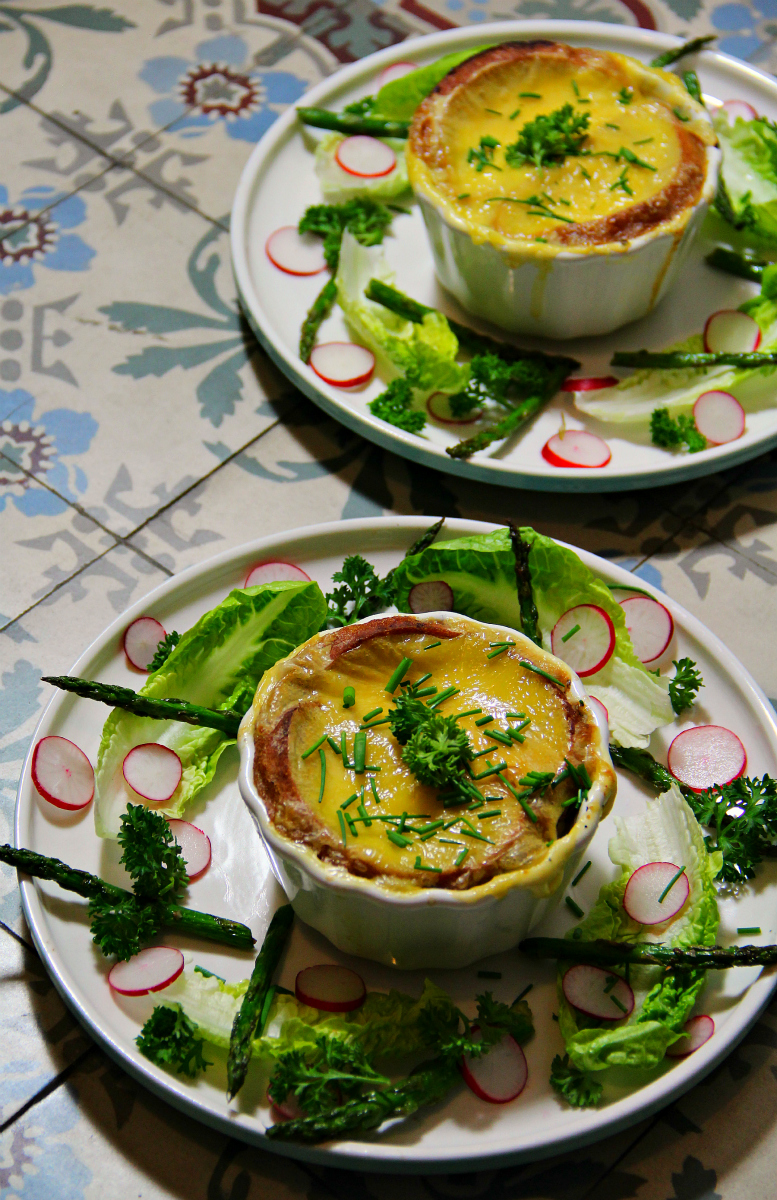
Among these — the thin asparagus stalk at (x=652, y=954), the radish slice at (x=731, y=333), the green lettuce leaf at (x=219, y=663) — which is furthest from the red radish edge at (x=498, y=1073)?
the radish slice at (x=731, y=333)

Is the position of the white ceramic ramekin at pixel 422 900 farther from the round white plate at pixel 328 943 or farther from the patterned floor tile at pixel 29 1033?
the patterned floor tile at pixel 29 1033

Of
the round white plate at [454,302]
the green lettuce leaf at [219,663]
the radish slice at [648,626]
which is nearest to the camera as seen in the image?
the green lettuce leaf at [219,663]

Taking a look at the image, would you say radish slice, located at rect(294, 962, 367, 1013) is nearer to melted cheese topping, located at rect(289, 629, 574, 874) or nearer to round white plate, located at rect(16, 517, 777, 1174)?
round white plate, located at rect(16, 517, 777, 1174)

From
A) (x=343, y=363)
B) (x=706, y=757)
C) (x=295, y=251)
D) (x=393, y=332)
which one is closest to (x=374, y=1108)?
(x=706, y=757)

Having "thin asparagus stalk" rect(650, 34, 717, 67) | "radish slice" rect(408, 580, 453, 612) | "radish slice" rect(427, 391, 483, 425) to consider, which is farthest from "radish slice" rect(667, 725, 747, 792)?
"thin asparagus stalk" rect(650, 34, 717, 67)

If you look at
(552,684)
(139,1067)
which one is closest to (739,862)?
(552,684)
